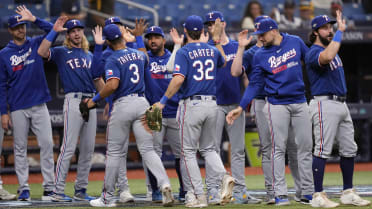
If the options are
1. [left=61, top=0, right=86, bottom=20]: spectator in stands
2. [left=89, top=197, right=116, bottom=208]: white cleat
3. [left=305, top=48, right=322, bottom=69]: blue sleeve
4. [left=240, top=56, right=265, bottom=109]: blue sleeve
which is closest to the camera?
[left=305, top=48, right=322, bottom=69]: blue sleeve

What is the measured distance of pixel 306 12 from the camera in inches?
556

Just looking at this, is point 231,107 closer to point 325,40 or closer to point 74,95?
point 325,40

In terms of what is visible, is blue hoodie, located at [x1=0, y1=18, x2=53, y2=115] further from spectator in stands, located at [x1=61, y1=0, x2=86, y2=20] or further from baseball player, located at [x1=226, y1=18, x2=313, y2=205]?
spectator in stands, located at [x1=61, y1=0, x2=86, y2=20]

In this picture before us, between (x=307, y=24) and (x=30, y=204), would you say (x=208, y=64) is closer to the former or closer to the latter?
(x=30, y=204)

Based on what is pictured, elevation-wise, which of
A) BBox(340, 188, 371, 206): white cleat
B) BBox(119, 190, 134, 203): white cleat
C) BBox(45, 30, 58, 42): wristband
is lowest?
BBox(119, 190, 134, 203): white cleat

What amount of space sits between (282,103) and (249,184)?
3.15 m

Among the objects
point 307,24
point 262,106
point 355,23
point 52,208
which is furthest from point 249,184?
point 355,23

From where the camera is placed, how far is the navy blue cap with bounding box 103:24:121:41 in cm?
660

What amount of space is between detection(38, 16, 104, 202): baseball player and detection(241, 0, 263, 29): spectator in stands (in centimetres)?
648

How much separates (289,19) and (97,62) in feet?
24.3

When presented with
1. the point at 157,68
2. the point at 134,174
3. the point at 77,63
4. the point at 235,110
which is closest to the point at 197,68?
the point at 235,110

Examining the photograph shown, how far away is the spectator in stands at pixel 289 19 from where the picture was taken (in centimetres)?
1359

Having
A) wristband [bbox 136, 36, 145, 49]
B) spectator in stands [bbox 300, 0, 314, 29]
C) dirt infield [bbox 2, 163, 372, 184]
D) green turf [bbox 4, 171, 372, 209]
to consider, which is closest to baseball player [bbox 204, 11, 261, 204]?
wristband [bbox 136, 36, 145, 49]

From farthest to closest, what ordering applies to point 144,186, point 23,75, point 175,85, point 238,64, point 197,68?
point 144,186 < point 23,75 < point 238,64 < point 197,68 < point 175,85
